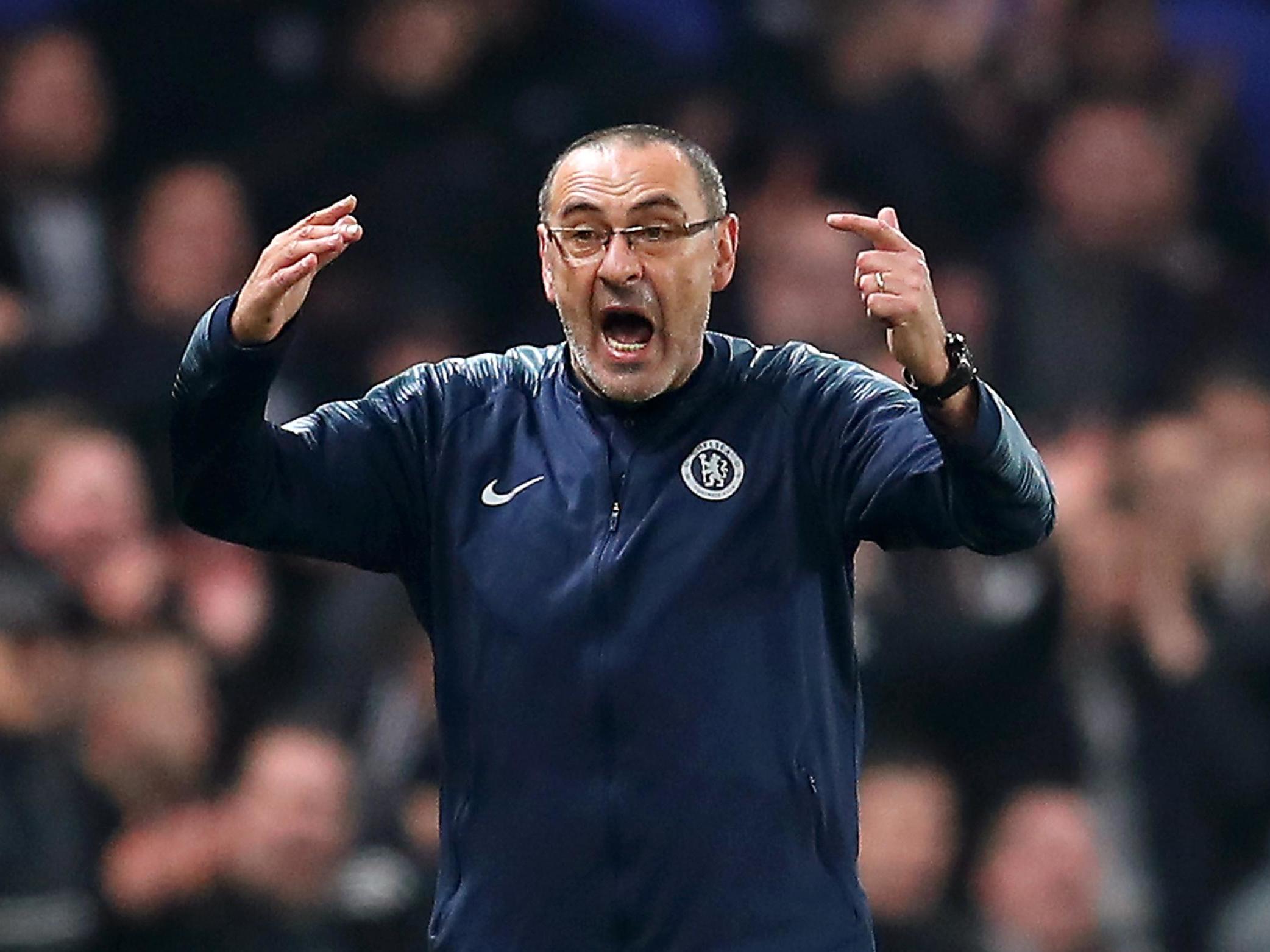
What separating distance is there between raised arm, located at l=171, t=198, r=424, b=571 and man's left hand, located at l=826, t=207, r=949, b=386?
567mm

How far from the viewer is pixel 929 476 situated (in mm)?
2434

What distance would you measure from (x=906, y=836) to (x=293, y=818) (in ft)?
4.09

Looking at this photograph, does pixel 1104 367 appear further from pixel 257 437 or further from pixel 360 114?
pixel 257 437

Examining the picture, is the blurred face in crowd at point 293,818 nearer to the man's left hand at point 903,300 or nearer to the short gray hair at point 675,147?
the short gray hair at point 675,147

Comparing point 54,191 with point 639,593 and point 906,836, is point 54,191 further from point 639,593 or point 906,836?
point 639,593

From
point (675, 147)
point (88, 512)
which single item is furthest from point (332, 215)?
point (88, 512)

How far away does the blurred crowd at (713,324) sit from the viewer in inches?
180

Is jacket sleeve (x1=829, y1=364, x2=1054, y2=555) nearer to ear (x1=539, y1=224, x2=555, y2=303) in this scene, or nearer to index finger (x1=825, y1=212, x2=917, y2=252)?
index finger (x1=825, y1=212, x2=917, y2=252)

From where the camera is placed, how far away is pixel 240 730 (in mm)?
4676

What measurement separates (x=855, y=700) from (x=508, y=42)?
10.1 ft

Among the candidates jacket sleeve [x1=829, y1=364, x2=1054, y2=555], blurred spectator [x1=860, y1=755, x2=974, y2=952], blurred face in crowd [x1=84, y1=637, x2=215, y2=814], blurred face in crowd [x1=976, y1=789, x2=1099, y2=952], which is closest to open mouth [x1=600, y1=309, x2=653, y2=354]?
jacket sleeve [x1=829, y1=364, x2=1054, y2=555]

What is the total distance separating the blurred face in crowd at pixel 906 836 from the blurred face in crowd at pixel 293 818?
3.50ft

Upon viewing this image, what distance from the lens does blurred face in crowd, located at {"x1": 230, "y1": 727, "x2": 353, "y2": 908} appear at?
449cm

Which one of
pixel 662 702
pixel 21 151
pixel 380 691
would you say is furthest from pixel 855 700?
pixel 21 151
